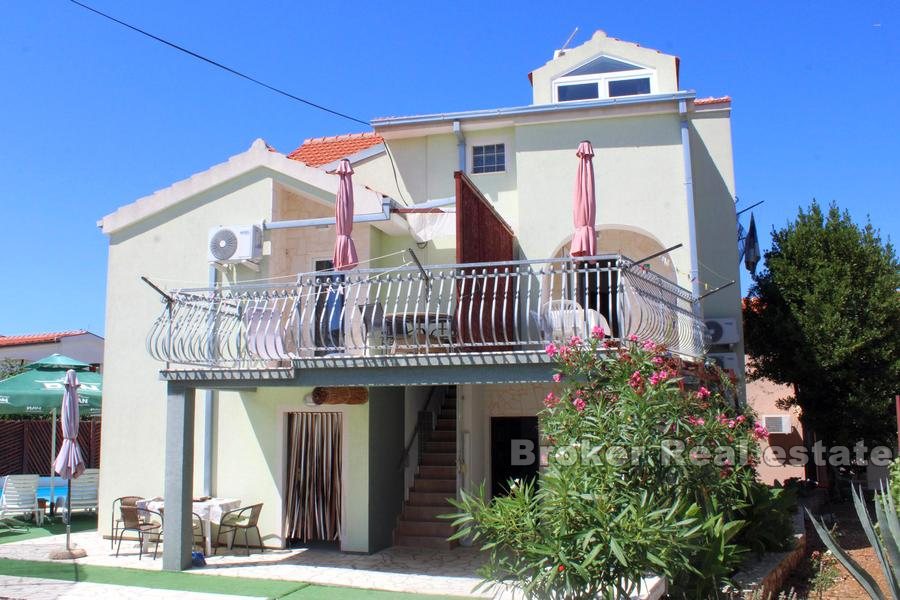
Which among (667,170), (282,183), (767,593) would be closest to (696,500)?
(767,593)

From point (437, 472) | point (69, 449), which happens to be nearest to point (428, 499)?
point (437, 472)

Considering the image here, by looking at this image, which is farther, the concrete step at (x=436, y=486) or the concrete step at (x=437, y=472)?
the concrete step at (x=437, y=472)

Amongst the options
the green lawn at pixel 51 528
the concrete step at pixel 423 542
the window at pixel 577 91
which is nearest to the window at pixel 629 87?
the window at pixel 577 91

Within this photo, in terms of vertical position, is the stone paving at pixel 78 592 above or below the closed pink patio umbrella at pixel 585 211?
below

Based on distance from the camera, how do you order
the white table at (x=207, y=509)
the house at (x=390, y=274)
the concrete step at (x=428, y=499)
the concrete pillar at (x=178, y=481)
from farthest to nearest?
the concrete step at (x=428, y=499) < the white table at (x=207, y=509) < the house at (x=390, y=274) < the concrete pillar at (x=178, y=481)

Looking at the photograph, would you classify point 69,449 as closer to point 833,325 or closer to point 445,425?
point 445,425

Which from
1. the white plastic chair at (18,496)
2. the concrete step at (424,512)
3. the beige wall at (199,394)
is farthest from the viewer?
the white plastic chair at (18,496)

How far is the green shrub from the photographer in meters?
6.66

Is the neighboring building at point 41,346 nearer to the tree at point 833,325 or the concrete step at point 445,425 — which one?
the concrete step at point 445,425

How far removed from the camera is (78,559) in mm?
11750

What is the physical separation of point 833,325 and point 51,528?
15303 mm

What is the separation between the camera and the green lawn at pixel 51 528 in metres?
14.1

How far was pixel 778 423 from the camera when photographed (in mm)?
20578

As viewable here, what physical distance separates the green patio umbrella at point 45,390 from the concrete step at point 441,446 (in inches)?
258
